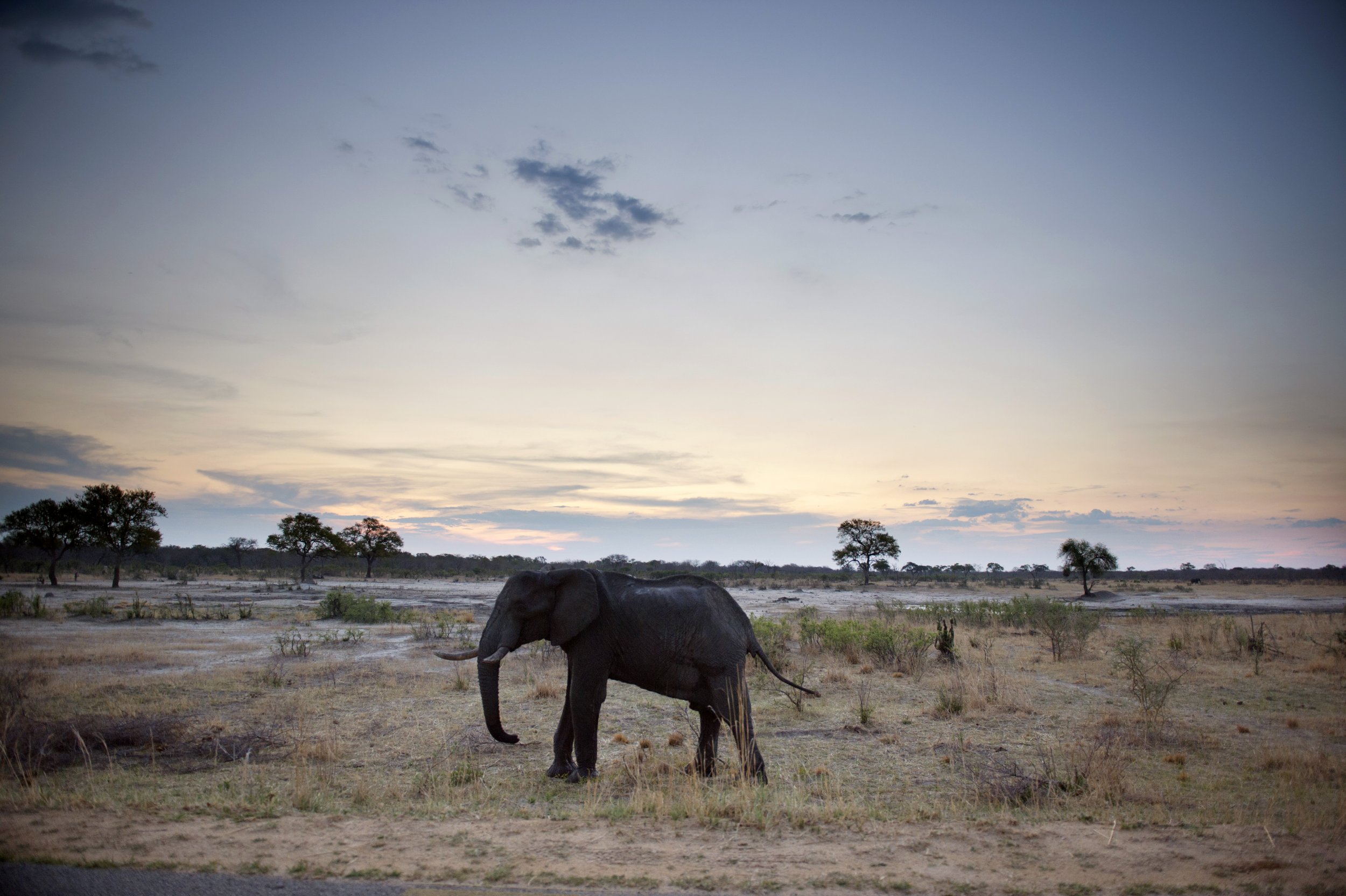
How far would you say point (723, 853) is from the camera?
5.76m

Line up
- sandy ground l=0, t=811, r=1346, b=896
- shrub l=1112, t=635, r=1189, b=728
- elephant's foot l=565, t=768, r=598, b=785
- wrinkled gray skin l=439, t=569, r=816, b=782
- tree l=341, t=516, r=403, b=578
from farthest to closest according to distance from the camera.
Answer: tree l=341, t=516, r=403, b=578 < shrub l=1112, t=635, r=1189, b=728 < wrinkled gray skin l=439, t=569, r=816, b=782 < elephant's foot l=565, t=768, r=598, b=785 < sandy ground l=0, t=811, r=1346, b=896

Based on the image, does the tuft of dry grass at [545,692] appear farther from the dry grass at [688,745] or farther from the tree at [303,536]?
the tree at [303,536]

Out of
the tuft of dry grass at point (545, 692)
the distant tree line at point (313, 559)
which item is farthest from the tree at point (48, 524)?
the tuft of dry grass at point (545, 692)

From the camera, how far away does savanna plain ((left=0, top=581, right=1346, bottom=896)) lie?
5.49 meters

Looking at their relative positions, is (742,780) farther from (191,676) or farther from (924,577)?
(924,577)

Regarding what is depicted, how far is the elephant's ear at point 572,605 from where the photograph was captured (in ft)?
29.0

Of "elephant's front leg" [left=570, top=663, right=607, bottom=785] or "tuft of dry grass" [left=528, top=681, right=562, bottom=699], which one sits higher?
"elephant's front leg" [left=570, top=663, right=607, bottom=785]

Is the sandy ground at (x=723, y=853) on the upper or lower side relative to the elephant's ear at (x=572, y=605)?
lower

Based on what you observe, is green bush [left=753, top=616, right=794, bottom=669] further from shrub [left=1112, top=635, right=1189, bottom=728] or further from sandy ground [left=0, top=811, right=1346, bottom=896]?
sandy ground [left=0, top=811, right=1346, bottom=896]

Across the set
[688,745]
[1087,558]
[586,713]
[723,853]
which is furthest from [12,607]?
[1087,558]

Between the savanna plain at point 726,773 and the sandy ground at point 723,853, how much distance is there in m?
0.03

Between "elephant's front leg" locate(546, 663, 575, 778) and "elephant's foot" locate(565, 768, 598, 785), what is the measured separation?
17 centimetres

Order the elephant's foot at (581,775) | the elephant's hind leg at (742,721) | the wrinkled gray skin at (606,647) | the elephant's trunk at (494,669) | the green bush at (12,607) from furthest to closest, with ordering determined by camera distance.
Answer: the green bush at (12,607) → the wrinkled gray skin at (606,647) → the elephant's trunk at (494,669) → the elephant's foot at (581,775) → the elephant's hind leg at (742,721)

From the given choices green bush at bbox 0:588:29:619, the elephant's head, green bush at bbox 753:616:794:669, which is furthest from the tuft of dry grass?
green bush at bbox 0:588:29:619
